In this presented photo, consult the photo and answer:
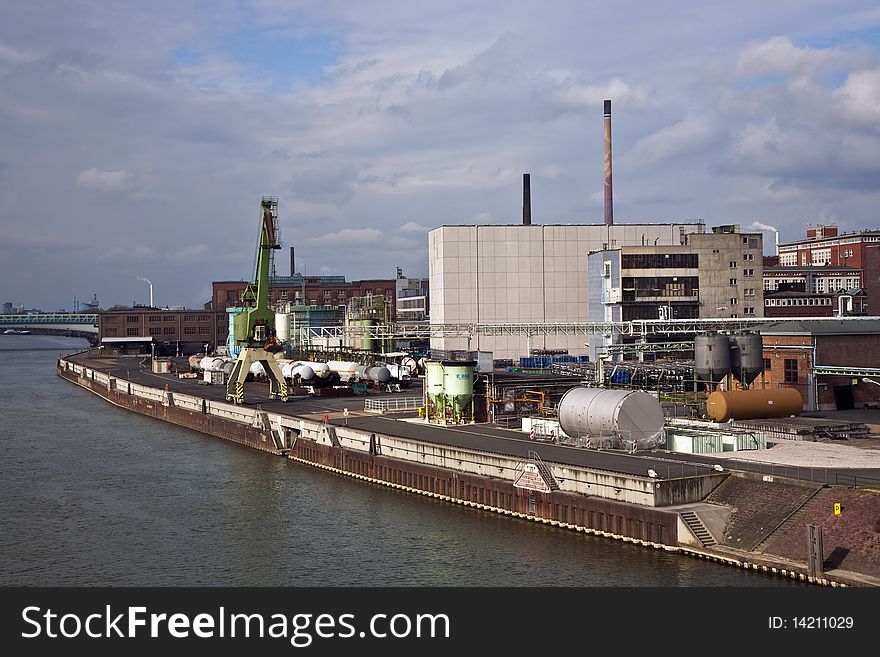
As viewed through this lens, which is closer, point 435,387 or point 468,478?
point 468,478

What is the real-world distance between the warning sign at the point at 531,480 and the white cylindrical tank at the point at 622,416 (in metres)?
6.88

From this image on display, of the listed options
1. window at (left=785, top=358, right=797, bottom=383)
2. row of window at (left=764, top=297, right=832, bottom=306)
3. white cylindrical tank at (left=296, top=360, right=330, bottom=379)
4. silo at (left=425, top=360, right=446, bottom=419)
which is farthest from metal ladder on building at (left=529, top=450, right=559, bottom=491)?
row of window at (left=764, top=297, right=832, bottom=306)

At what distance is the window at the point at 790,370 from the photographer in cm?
6762

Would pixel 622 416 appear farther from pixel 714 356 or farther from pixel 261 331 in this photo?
pixel 261 331

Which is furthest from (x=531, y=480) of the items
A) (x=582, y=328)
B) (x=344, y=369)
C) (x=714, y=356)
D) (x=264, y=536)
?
(x=344, y=369)

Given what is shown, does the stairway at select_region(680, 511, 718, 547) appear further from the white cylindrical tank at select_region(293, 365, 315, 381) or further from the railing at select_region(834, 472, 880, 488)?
the white cylindrical tank at select_region(293, 365, 315, 381)

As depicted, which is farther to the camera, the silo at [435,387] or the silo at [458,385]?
the silo at [435,387]

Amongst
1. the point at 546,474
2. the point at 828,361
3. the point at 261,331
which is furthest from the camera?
the point at 261,331

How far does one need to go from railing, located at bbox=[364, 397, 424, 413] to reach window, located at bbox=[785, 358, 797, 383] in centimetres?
2934

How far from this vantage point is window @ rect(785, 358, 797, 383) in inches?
2662

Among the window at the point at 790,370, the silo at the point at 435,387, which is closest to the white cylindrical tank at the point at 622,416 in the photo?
the silo at the point at 435,387

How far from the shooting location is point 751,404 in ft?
191

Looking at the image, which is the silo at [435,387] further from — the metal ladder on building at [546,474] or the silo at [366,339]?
the silo at [366,339]

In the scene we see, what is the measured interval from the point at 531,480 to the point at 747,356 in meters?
24.2
